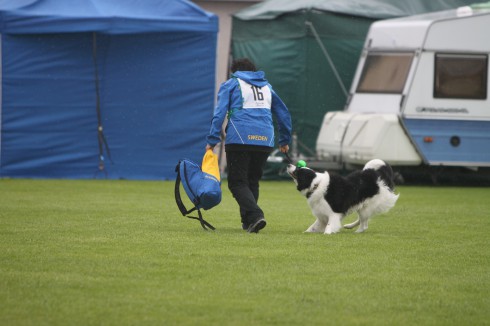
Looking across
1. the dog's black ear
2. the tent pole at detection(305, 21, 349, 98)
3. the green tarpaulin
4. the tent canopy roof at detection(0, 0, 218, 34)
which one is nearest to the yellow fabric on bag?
the dog's black ear

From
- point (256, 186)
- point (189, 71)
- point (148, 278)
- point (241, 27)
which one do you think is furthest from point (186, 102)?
point (148, 278)

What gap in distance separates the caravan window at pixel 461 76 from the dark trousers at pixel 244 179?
8.06 m

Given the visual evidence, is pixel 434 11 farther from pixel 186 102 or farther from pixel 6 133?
pixel 6 133

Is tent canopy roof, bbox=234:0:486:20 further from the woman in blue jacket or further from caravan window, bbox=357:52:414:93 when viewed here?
the woman in blue jacket

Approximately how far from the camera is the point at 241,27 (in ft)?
68.6

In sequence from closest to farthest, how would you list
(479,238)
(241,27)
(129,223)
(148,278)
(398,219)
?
(148,278), (479,238), (129,223), (398,219), (241,27)

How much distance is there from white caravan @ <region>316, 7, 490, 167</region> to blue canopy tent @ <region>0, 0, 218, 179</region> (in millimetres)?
2589

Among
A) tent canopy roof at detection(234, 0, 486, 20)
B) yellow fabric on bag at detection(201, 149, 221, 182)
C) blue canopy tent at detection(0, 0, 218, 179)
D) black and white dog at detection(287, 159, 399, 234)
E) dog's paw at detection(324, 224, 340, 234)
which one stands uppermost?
yellow fabric on bag at detection(201, 149, 221, 182)

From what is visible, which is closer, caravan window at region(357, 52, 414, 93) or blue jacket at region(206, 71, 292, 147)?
blue jacket at region(206, 71, 292, 147)

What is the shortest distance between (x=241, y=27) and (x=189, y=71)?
232 centimetres

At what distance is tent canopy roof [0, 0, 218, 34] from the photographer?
18.1 meters

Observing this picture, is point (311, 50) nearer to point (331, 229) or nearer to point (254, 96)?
point (254, 96)

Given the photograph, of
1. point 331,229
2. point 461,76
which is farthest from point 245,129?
point 461,76

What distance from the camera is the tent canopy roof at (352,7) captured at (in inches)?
786
